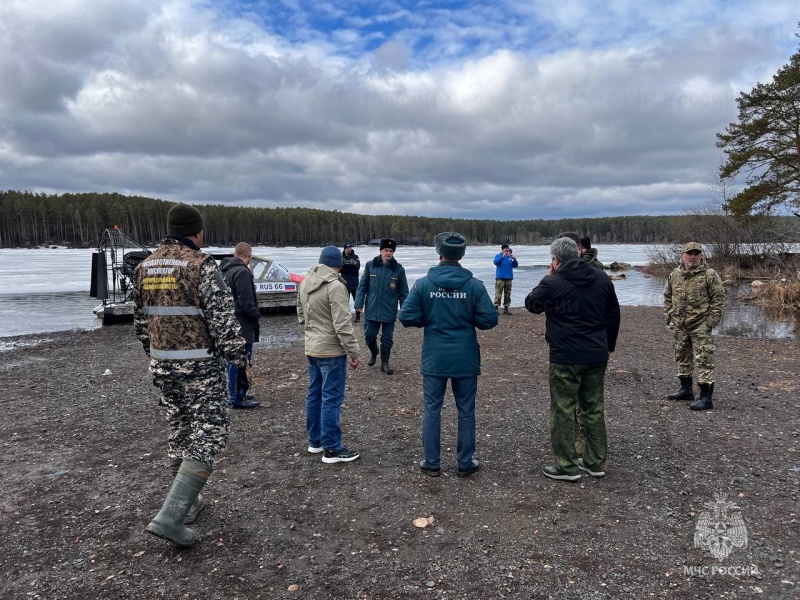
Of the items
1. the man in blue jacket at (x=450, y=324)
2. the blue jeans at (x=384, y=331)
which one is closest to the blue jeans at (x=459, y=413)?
the man in blue jacket at (x=450, y=324)

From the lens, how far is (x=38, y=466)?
494 cm

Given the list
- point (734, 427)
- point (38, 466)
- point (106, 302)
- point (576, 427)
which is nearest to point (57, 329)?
point (106, 302)

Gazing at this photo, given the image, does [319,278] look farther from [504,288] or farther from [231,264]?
[504,288]

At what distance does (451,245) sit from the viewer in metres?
4.38

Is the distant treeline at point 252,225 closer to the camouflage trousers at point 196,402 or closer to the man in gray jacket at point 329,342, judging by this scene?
the man in gray jacket at point 329,342

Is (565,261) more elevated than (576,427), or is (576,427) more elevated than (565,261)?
(565,261)

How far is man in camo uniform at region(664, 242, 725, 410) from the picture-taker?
618 cm

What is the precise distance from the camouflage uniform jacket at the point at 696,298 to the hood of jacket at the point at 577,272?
8.59ft

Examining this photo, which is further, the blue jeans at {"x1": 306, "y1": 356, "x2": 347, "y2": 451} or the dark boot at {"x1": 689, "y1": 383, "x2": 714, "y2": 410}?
the dark boot at {"x1": 689, "y1": 383, "x2": 714, "y2": 410}

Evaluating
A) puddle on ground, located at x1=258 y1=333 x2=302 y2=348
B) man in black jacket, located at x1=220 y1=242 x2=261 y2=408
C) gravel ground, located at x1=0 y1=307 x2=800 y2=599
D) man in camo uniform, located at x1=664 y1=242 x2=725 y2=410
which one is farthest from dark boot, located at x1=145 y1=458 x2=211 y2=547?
puddle on ground, located at x1=258 y1=333 x2=302 y2=348

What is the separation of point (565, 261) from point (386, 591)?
2879 millimetres

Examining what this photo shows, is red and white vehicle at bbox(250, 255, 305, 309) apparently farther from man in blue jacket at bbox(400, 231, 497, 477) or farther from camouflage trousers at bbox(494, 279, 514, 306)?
man in blue jacket at bbox(400, 231, 497, 477)

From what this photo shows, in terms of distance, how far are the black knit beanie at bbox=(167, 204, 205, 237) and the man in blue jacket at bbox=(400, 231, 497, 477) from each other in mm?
1777

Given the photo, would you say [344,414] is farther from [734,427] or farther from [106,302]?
[106,302]
